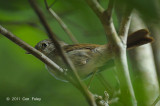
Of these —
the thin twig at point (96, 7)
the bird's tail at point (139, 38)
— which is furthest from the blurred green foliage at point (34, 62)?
the bird's tail at point (139, 38)

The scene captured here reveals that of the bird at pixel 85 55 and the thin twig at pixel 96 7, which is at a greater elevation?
the thin twig at pixel 96 7

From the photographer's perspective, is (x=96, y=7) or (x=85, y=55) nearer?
(x=96, y=7)

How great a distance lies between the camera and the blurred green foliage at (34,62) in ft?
4.14

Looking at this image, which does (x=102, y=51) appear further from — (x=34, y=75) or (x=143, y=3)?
(x=143, y=3)

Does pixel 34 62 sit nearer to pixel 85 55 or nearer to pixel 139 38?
pixel 85 55

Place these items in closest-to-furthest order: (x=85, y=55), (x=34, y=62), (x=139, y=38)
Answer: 1. (x=139, y=38)
2. (x=85, y=55)
3. (x=34, y=62)

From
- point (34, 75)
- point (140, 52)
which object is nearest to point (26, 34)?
point (34, 75)

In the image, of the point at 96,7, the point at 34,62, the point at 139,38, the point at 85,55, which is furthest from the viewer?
the point at 34,62

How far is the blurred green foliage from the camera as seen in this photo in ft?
4.14

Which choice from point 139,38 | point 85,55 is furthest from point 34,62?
point 139,38

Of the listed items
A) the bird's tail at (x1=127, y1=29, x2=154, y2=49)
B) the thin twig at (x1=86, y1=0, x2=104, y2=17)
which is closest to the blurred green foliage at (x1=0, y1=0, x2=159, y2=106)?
the thin twig at (x1=86, y1=0, x2=104, y2=17)

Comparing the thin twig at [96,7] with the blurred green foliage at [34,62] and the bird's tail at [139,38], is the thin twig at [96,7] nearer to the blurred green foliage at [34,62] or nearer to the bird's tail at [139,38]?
the blurred green foliage at [34,62]

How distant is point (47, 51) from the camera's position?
9.68ft

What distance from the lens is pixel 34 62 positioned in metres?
3.84
